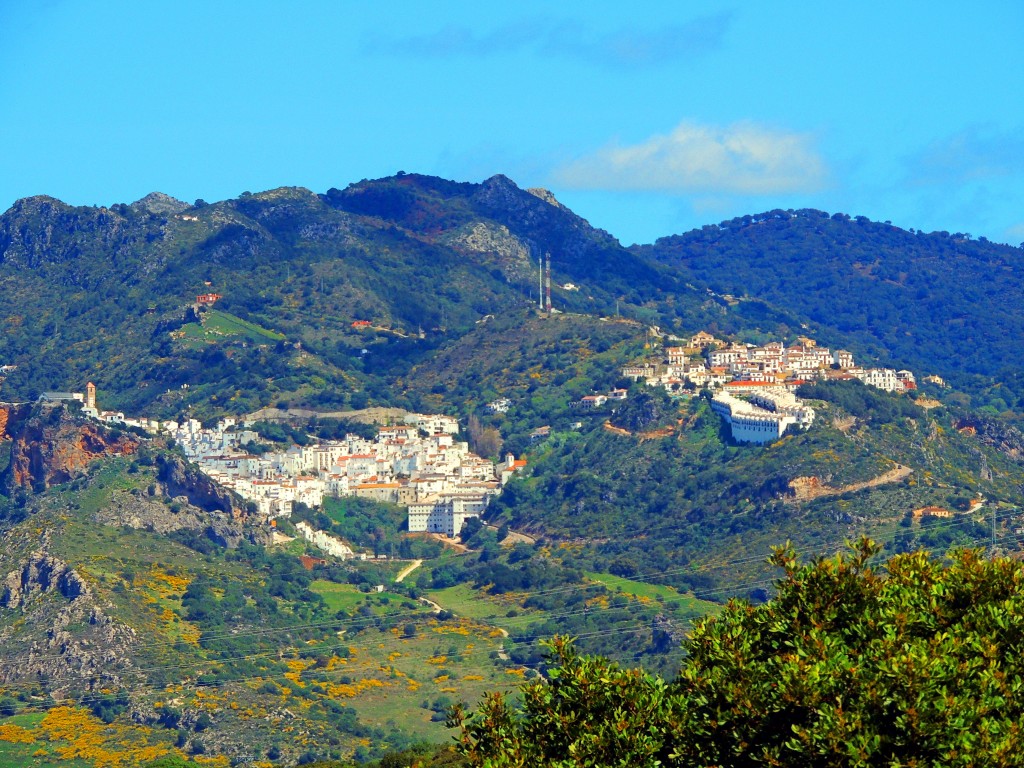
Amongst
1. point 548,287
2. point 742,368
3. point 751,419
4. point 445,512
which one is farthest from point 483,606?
point 548,287

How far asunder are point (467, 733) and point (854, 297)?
157 m

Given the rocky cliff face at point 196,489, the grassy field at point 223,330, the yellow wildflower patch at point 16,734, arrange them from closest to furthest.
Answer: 1. the yellow wildflower patch at point 16,734
2. the rocky cliff face at point 196,489
3. the grassy field at point 223,330

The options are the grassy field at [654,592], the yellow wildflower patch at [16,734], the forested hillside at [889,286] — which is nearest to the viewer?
the yellow wildflower patch at [16,734]

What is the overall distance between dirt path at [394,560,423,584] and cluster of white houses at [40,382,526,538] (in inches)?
223

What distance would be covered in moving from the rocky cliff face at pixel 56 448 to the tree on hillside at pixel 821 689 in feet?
228

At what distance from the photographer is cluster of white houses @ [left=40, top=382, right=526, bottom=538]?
87000 mm

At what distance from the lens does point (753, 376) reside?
96.9 m

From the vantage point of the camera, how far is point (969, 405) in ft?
374

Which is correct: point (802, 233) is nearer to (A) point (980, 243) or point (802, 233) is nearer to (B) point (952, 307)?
(A) point (980, 243)

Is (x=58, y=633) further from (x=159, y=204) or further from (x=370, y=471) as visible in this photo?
(x=159, y=204)

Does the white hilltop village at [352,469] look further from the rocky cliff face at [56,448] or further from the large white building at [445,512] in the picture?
the rocky cliff face at [56,448]

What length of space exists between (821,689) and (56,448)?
73856mm

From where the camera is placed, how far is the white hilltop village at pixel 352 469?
284 feet

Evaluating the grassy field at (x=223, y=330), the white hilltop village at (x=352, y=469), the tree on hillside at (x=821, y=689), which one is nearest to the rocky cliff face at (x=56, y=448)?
the white hilltop village at (x=352, y=469)
